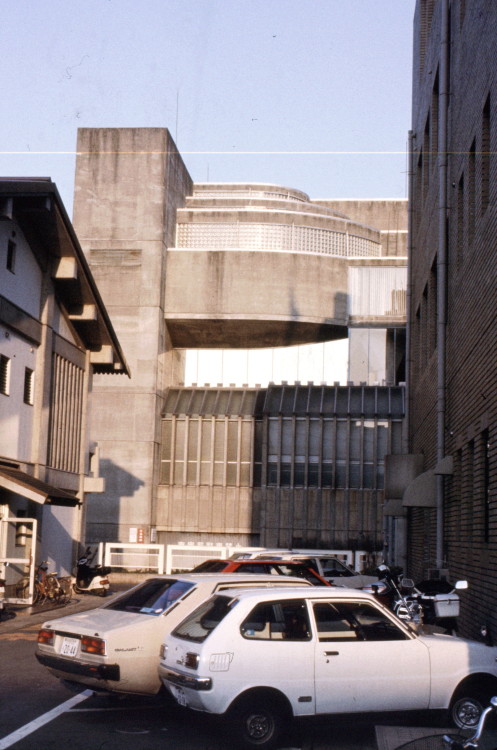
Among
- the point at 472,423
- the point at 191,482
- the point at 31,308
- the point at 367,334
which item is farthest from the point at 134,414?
the point at 472,423

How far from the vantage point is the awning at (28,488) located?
22.2 metres

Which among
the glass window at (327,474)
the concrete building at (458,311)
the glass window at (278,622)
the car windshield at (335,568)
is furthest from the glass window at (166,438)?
the glass window at (278,622)

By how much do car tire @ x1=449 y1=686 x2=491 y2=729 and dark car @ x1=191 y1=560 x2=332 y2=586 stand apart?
7.44 metres

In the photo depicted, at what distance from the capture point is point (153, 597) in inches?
469

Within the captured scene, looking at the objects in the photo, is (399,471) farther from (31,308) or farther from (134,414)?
(134,414)

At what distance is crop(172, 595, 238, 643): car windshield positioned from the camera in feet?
31.8

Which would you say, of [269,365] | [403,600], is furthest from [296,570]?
[269,365]

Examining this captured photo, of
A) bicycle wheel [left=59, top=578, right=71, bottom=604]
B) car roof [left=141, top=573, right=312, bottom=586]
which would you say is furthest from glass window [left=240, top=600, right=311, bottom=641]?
bicycle wheel [left=59, top=578, right=71, bottom=604]

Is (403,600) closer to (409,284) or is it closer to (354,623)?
(354,623)

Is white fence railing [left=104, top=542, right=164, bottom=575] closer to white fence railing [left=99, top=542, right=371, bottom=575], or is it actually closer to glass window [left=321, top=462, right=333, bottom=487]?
white fence railing [left=99, top=542, right=371, bottom=575]

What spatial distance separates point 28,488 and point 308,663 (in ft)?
45.7

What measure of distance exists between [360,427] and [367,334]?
4.91 meters

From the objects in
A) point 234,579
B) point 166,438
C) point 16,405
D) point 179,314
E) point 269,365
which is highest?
point 179,314

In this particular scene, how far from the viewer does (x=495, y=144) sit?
14.1m
